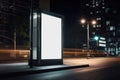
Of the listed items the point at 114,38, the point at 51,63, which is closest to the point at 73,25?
the point at 114,38

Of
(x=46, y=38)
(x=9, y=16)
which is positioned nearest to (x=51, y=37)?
(x=46, y=38)

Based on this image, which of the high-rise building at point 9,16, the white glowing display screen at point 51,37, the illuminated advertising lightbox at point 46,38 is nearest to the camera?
the illuminated advertising lightbox at point 46,38

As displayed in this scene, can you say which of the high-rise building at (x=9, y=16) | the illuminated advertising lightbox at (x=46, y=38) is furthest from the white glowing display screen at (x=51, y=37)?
the high-rise building at (x=9, y=16)

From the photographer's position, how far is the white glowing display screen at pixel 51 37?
25516mm

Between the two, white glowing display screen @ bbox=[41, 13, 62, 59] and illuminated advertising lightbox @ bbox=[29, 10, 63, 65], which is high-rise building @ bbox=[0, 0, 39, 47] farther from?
illuminated advertising lightbox @ bbox=[29, 10, 63, 65]

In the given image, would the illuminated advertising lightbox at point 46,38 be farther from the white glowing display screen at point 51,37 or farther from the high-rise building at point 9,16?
the high-rise building at point 9,16

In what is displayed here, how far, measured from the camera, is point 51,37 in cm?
2648

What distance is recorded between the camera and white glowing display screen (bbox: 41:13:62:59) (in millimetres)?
25516

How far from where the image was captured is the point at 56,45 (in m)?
27.2

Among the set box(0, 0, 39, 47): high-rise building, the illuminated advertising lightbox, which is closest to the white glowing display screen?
the illuminated advertising lightbox

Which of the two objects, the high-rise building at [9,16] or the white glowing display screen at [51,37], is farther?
the high-rise building at [9,16]

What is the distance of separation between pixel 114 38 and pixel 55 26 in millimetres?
175510

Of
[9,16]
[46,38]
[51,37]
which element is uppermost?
[9,16]

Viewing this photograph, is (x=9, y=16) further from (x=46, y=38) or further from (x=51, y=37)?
(x=46, y=38)
